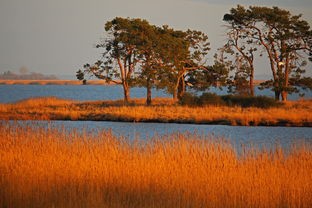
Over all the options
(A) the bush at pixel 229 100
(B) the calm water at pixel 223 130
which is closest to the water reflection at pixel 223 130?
(B) the calm water at pixel 223 130

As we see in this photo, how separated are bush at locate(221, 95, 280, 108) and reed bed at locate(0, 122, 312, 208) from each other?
29.1m

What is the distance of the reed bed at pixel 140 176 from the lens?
10422 millimetres

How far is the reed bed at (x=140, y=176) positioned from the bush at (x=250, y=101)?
29059 millimetres

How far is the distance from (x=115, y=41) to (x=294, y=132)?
19.7m

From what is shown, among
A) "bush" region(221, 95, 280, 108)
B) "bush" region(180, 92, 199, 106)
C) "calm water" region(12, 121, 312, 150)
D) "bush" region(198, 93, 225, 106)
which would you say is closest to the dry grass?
"bush" region(221, 95, 280, 108)

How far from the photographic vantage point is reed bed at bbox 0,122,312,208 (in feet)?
34.2

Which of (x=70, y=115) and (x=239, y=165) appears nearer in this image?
(x=239, y=165)

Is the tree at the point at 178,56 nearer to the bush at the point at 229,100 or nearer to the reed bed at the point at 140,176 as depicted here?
the bush at the point at 229,100

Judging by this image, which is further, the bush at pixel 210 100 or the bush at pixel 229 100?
the bush at pixel 210 100

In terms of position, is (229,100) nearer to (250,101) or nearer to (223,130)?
(250,101)

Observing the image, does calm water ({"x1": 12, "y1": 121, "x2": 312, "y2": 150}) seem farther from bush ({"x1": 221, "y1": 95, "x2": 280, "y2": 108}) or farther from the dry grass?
bush ({"x1": 221, "y1": 95, "x2": 280, "y2": 108})

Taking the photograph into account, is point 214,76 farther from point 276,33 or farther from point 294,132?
point 294,132

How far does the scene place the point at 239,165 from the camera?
12.4 m

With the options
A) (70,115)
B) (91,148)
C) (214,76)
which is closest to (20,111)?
(70,115)
